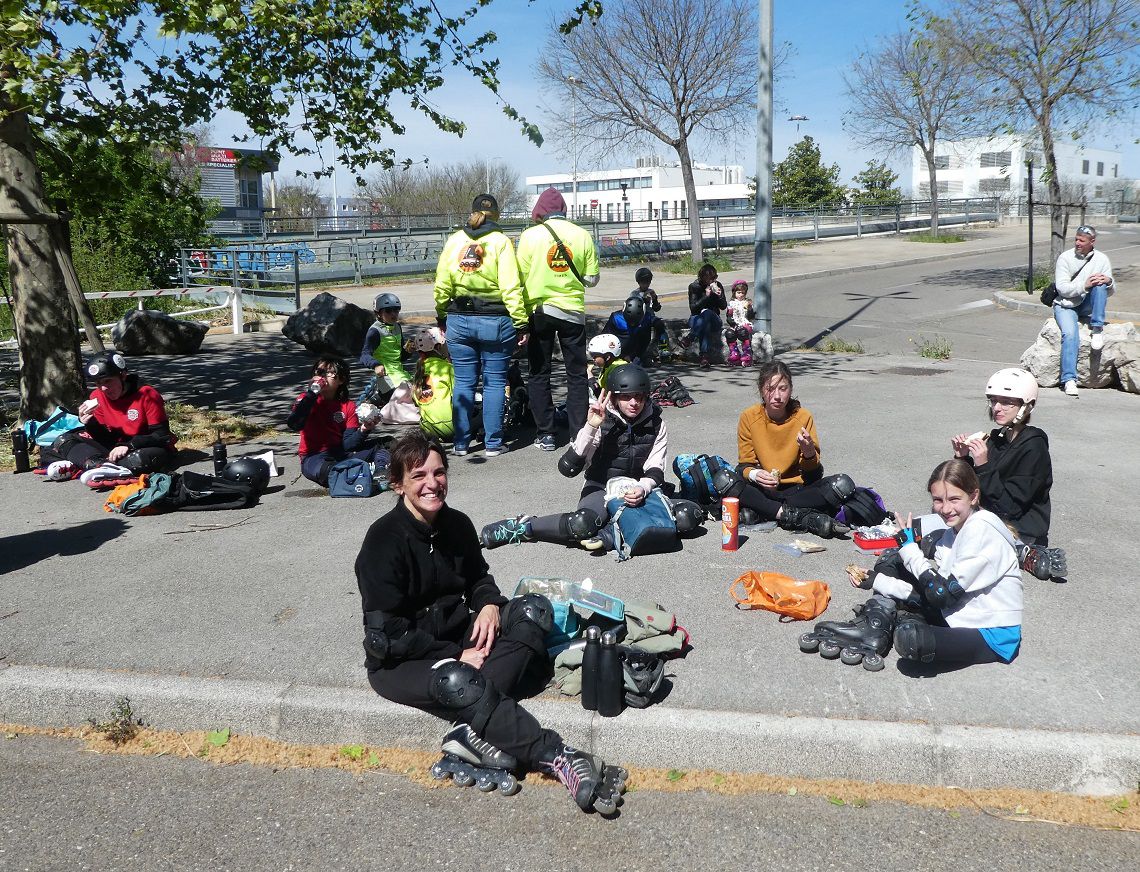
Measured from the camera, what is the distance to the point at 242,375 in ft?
42.2

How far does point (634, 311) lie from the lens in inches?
416

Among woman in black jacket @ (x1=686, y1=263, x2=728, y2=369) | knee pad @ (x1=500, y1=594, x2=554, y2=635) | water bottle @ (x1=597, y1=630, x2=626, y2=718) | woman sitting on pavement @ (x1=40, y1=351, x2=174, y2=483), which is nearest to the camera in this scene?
water bottle @ (x1=597, y1=630, x2=626, y2=718)

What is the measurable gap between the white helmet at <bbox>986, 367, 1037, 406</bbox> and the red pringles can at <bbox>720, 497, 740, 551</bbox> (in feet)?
4.91

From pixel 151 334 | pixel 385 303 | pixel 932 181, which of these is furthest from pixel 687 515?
pixel 932 181

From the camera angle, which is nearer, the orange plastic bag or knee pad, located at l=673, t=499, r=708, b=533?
the orange plastic bag

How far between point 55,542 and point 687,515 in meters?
4.09

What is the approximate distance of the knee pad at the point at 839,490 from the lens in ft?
19.6

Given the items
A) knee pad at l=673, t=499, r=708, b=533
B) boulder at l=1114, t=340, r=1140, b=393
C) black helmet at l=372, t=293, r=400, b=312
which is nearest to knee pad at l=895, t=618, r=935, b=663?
knee pad at l=673, t=499, r=708, b=533

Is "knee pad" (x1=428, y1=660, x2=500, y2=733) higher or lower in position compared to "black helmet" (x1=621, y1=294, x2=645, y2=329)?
lower

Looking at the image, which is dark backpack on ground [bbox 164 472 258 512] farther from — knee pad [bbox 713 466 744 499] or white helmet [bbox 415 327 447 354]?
knee pad [bbox 713 466 744 499]

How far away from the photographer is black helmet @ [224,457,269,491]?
23.5ft

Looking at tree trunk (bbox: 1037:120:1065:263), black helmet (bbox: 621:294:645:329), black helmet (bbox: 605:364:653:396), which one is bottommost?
black helmet (bbox: 605:364:653:396)

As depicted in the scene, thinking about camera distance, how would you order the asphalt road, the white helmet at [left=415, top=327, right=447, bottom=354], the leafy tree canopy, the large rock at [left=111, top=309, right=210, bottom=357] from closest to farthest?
the asphalt road < the white helmet at [left=415, top=327, right=447, bottom=354] < the large rock at [left=111, top=309, right=210, bottom=357] < the leafy tree canopy

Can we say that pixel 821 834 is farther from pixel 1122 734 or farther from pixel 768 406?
pixel 768 406
